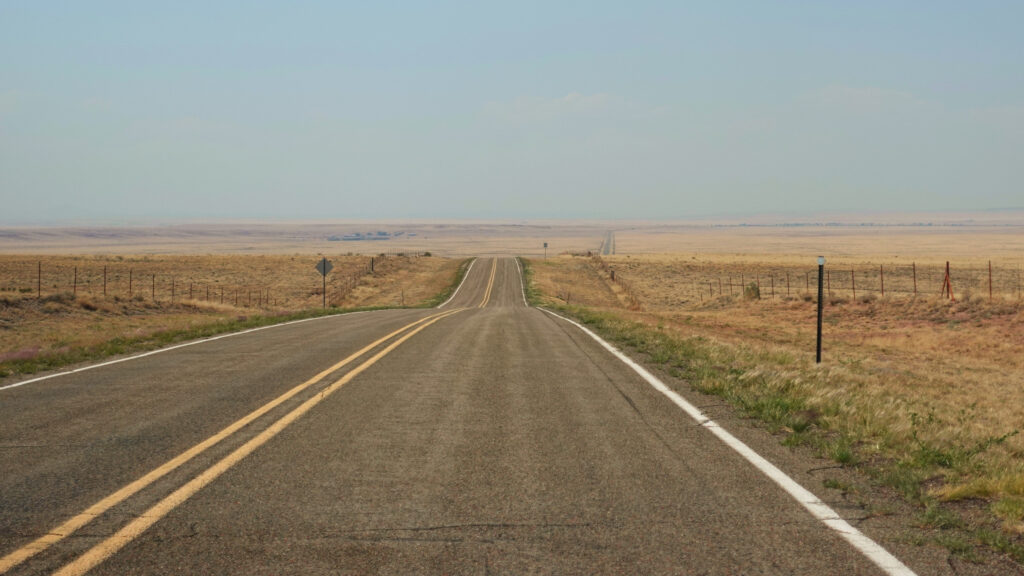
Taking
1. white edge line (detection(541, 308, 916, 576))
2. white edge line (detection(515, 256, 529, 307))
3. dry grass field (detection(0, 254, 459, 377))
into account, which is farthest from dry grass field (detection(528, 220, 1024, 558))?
white edge line (detection(515, 256, 529, 307))

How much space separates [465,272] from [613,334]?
71.2m

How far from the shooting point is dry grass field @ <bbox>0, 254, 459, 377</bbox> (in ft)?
81.5

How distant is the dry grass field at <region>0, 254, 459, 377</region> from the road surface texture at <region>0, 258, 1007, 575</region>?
248 inches

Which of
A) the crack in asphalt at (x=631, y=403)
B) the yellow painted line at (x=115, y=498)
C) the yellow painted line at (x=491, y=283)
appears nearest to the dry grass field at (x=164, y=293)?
the yellow painted line at (x=491, y=283)

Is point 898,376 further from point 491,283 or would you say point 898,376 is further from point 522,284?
point 491,283

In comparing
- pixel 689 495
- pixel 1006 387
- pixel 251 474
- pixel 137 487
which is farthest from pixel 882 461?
pixel 1006 387

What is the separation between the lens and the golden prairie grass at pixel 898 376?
6047 millimetres

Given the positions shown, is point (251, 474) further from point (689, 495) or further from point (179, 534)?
point (689, 495)

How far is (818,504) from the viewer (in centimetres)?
508

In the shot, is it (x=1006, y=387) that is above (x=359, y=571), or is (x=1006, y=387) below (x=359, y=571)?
below

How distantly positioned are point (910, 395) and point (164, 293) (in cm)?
5760

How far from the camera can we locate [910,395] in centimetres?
1230

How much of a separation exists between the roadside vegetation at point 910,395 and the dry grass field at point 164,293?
11669mm

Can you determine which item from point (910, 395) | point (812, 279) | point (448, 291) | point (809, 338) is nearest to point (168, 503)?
point (910, 395)
